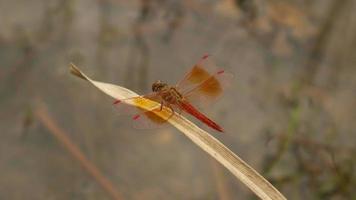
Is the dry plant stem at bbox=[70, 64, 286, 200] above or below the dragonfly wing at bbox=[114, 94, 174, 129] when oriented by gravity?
below

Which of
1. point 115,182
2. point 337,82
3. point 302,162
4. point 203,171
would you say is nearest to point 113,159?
point 115,182

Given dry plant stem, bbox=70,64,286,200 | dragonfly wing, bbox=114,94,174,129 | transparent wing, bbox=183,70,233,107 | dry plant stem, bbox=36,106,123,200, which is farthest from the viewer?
dry plant stem, bbox=36,106,123,200

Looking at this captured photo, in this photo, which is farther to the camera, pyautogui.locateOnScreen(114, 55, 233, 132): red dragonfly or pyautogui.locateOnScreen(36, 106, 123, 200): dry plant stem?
pyautogui.locateOnScreen(36, 106, 123, 200): dry plant stem

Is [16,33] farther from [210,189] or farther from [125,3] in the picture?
[210,189]

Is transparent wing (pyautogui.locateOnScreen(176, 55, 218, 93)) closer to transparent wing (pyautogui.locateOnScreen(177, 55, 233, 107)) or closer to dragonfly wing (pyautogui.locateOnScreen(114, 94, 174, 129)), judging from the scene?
transparent wing (pyautogui.locateOnScreen(177, 55, 233, 107))

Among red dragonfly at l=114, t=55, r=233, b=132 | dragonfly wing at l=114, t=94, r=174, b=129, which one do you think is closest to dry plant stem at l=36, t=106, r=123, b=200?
red dragonfly at l=114, t=55, r=233, b=132
